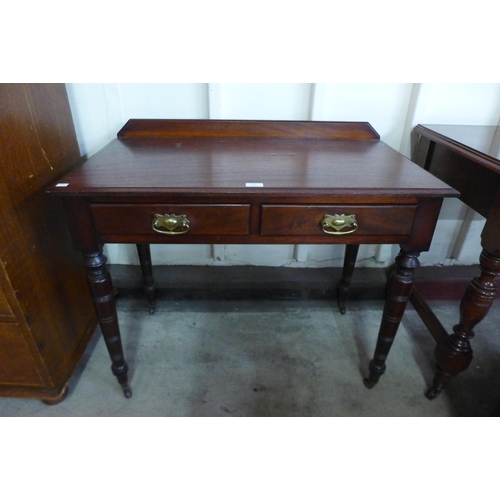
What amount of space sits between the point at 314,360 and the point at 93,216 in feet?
2.99

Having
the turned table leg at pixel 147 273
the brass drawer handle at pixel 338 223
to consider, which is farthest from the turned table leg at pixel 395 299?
the turned table leg at pixel 147 273

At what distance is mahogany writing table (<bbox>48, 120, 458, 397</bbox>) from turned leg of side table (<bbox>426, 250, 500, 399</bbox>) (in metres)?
0.19

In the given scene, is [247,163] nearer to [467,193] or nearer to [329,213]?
[329,213]

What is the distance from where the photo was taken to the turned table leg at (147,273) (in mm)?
1396

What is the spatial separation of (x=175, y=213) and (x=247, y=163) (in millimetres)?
249

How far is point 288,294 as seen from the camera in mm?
1596

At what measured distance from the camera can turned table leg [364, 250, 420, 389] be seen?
3.09 ft

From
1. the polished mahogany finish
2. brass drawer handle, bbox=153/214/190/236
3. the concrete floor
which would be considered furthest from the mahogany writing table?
the concrete floor

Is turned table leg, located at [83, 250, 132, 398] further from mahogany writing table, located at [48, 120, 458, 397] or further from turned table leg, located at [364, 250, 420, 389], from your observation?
turned table leg, located at [364, 250, 420, 389]

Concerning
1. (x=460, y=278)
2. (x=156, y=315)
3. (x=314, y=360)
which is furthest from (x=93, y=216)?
(x=460, y=278)

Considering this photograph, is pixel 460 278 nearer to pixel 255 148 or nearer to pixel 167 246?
pixel 255 148

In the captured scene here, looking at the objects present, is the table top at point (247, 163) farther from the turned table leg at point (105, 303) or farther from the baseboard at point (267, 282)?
the baseboard at point (267, 282)

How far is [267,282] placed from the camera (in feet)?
5.14

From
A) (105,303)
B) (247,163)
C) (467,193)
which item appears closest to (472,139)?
(467,193)
